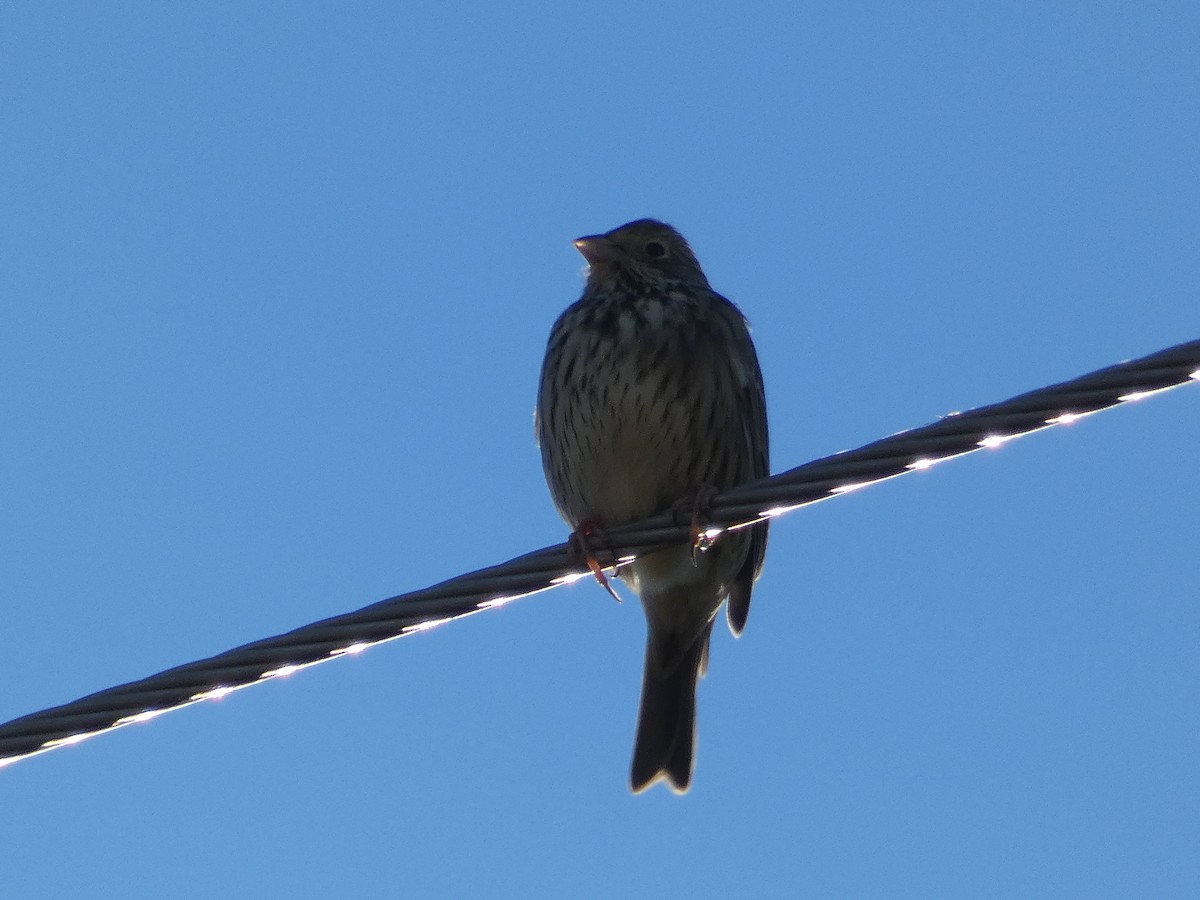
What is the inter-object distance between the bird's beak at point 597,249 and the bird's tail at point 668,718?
4.74 ft

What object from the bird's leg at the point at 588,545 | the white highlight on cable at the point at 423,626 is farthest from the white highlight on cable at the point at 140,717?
the bird's leg at the point at 588,545

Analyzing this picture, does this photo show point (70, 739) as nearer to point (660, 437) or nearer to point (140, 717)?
point (140, 717)

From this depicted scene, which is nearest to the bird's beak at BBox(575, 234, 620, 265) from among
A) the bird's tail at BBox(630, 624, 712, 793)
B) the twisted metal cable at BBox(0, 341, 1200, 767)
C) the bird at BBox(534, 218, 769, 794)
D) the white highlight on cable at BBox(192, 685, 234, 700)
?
the bird at BBox(534, 218, 769, 794)

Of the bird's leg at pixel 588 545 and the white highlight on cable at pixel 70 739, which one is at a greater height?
the bird's leg at pixel 588 545

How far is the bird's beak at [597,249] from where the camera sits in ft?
21.5

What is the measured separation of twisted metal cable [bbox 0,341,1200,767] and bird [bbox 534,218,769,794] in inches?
75.7

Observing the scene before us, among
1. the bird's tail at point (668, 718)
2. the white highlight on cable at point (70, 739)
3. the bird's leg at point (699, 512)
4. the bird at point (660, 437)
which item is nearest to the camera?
the white highlight on cable at point (70, 739)

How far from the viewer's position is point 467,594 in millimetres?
3596

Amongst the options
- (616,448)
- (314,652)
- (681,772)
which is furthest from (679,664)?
(314,652)

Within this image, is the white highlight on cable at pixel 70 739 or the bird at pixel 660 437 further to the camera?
the bird at pixel 660 437

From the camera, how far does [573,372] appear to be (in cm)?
593

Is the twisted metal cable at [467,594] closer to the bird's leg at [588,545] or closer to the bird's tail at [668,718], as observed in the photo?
the bird's leg at [588,545]

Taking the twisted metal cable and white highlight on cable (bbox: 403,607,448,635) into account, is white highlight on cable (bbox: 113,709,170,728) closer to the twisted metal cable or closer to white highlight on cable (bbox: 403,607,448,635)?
the twisted metal cable

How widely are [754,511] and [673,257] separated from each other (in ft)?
10.1
